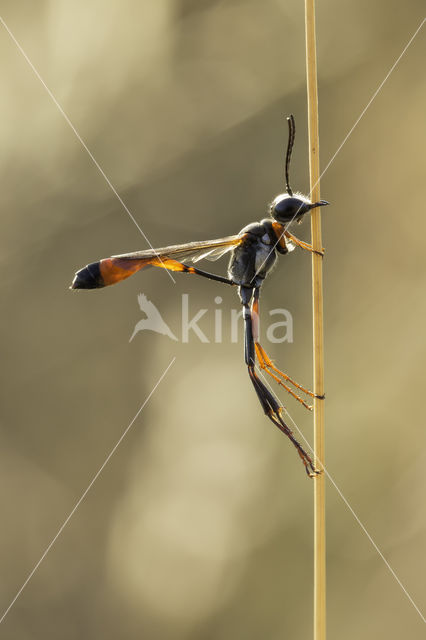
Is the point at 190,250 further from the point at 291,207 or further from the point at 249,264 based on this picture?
the point at 291,207

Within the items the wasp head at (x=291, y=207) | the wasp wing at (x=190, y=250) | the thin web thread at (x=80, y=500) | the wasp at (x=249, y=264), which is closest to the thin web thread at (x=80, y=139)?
the thin web thread at (x=80, y=500)

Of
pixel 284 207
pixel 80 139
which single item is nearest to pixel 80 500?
pixel 80 139

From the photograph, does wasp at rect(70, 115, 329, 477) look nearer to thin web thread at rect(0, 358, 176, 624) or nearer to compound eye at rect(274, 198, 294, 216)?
compound eye at rect(274, 198, 294, 216)

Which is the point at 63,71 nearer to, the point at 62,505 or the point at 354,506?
the point at 62,505

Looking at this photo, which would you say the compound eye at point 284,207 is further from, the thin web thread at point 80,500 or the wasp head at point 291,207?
the thin web thread at point 80,500

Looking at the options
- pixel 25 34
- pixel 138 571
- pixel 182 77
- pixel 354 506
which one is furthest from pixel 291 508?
pixel 25 34

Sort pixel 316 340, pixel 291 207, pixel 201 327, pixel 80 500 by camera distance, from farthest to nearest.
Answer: pixel 201 327 < pixel 80 500 < pixel 291 207 < pixel 316 340

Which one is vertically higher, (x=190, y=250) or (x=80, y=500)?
(x=190, y=250)
